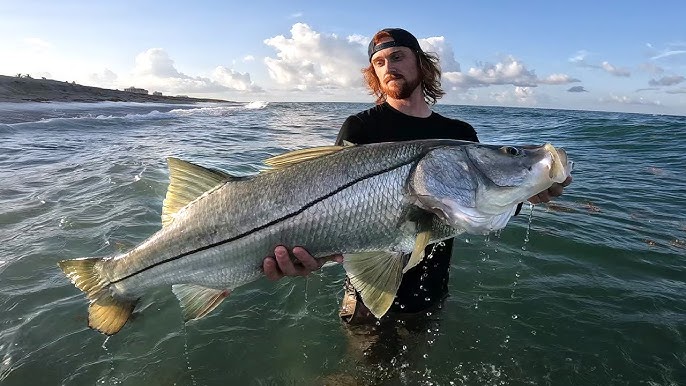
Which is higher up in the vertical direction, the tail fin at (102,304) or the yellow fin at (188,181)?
the yellow fin at (188,181)

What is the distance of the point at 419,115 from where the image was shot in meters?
4.02

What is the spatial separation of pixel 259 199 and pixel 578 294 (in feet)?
16.5

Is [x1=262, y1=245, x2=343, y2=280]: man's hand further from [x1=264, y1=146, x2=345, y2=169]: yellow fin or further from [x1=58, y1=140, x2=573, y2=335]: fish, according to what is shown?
[x1=264, y1=146, x2=345, y2=169]: yellow fin

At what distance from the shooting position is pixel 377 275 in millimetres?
2984

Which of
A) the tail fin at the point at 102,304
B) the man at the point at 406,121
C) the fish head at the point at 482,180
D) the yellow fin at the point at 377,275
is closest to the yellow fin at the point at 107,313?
the tail fin at the point at 102,304

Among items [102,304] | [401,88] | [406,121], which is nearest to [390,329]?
[406,121]

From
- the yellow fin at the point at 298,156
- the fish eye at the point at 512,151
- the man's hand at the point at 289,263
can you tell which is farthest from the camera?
the yellow fin at the point at 298,156

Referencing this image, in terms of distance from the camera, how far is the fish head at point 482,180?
2775mm

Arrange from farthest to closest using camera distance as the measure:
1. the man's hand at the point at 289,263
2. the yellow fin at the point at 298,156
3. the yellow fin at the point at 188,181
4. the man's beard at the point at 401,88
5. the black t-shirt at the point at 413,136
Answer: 1. the man's beard at the point at 401,88
2. the black t-shirt at the point at 413,136
3. the yellow fin at the point at 188,181
4. the yellow fin at the point at 298,156
5. the man's hand at the point at 289,263

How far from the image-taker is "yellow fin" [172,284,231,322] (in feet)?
10.4

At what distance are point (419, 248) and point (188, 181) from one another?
163 centimetres

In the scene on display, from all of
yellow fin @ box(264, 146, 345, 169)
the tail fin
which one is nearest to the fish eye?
yellow fin @ box(264, 146, 345, 169)

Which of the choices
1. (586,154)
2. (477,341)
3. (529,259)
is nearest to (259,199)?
(477,341)

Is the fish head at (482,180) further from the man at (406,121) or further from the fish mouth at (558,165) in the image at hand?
the man at (406,121)
